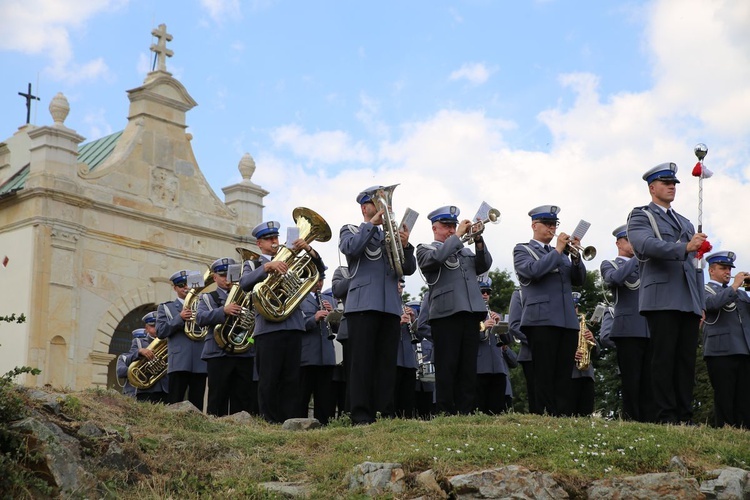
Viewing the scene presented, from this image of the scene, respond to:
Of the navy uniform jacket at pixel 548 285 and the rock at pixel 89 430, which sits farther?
the navy uniform jacket at pixel 548 285

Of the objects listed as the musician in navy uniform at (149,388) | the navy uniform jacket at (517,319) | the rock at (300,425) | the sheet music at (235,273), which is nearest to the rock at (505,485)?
the rock at (300,425)

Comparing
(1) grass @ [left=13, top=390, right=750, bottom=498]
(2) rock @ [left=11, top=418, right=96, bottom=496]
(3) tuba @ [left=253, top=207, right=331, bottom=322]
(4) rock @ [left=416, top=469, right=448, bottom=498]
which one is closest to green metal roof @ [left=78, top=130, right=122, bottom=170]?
(3) tuba @ [left=253, top=207, right=331, bottom=322]

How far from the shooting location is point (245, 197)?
31406 mm

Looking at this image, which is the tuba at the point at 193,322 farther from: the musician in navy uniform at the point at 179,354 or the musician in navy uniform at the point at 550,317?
the musician in navy uniform at the point at 550,317

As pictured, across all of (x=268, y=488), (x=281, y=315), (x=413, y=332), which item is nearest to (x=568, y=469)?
(x=268, y=488)

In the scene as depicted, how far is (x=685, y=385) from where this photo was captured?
34.0 ft

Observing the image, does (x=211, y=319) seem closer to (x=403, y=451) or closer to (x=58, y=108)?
(x=403, y=451)

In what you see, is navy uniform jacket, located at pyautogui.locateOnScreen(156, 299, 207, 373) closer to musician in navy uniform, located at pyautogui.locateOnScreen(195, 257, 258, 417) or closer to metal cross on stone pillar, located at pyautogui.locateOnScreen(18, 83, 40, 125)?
musician in navy uniform, located at pyautogui.locateOnScreen(195, 257, 258, 417)

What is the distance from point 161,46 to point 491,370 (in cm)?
1848

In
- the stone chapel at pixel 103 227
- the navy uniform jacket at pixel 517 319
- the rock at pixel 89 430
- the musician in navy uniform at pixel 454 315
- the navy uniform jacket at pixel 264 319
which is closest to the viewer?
the rock at pixel 89 430

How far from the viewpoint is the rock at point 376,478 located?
779 cm

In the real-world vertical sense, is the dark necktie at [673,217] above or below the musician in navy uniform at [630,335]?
above

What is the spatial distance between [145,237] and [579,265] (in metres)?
18.7

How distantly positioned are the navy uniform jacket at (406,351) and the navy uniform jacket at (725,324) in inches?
140
